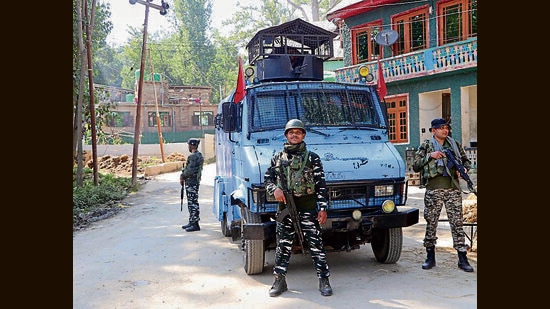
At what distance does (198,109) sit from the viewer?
40531 millimetres

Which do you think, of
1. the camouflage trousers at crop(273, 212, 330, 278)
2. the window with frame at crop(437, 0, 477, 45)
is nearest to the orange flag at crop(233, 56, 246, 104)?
the camouflage trousers at crop(273, 212, 330, 278)

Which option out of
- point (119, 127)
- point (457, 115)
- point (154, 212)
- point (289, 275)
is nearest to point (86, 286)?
point (289, 275)

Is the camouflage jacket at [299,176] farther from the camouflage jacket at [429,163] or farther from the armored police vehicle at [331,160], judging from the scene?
the camouflage jacket at [429,163]

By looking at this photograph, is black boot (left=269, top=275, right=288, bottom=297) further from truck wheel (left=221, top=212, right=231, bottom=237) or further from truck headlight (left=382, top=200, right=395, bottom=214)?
truck wheel (left=221, top=212, right=231, bottom=237)

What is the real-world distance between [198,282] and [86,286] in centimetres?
125

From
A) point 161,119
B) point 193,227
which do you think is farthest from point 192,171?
point 161,119

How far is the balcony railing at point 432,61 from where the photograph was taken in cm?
1521

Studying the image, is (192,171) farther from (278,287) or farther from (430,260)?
(430,260)

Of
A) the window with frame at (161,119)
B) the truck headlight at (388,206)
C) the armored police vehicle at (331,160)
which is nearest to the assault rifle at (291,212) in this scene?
the armored police vehicle at (331,160)

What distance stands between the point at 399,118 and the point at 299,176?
47.3 feet

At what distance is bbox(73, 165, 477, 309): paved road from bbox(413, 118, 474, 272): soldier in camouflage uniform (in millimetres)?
355

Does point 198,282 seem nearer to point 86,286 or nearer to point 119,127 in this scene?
point 86,286

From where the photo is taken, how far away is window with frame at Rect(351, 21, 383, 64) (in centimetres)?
1923

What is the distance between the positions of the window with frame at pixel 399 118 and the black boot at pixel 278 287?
45.7 ft
